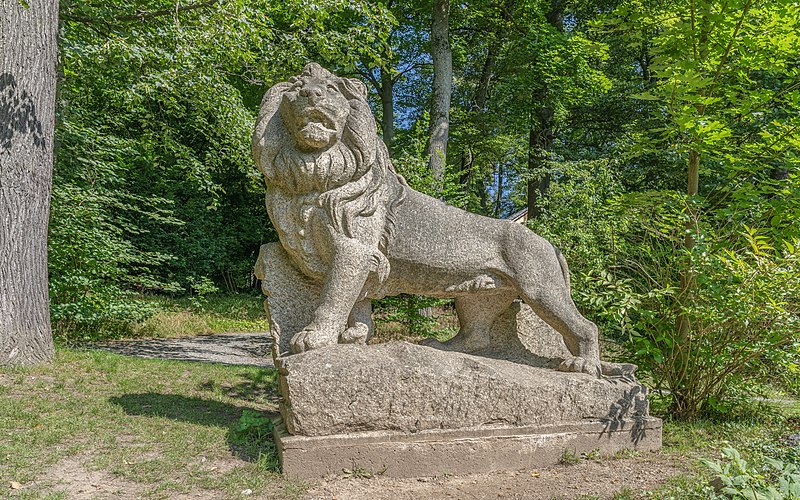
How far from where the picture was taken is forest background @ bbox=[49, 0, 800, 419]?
4594 millimetres

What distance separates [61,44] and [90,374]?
4.16 meters

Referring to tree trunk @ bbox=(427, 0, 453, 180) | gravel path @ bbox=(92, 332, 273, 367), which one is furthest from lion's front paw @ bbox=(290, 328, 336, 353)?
tree trunk @ bbox=(427, 0, 453, 180)

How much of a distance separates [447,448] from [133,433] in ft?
6.73

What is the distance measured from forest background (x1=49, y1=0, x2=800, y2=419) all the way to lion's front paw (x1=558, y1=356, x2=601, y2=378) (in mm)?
528

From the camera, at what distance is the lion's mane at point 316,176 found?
374cm

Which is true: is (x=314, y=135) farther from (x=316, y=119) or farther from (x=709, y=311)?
(x=709, y=311)

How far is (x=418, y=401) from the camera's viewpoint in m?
3.50

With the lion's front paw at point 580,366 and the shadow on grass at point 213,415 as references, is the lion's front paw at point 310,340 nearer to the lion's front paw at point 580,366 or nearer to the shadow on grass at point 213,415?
the shadow on grass at point 213,415

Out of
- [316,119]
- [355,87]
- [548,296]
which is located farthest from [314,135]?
[548,296]

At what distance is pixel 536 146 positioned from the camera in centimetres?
1333

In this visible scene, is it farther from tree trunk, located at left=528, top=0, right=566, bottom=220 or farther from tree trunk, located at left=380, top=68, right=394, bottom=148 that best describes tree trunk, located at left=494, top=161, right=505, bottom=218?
tree trunk, located at left=380, top=68, right=394, bottom=148

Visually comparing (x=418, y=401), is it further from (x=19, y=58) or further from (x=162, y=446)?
(x=19, y=58)

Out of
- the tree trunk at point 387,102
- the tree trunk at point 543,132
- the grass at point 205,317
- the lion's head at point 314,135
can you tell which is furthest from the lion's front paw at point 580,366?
the tree trunk at point 387,102

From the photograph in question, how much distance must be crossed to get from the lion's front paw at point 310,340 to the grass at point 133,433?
0.68m
